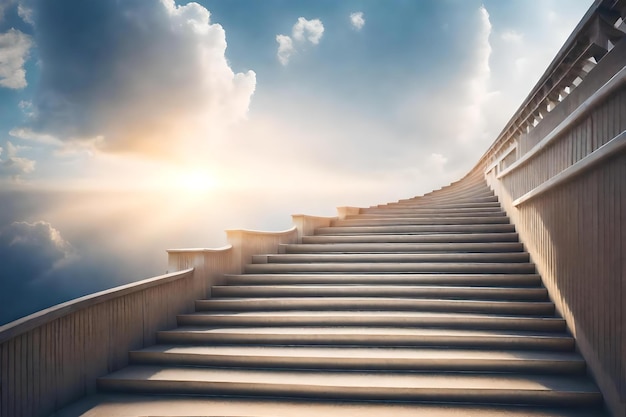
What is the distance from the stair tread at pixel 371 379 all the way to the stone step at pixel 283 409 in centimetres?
14

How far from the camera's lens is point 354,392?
10.4ft

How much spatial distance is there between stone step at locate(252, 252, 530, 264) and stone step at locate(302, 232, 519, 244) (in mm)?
524

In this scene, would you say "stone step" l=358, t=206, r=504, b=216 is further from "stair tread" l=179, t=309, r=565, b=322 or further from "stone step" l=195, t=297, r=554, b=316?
"stair tread" l=179, t=309, r=565, b=322

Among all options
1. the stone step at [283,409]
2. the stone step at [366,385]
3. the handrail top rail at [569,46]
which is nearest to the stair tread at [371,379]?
the stone step at [366,385]

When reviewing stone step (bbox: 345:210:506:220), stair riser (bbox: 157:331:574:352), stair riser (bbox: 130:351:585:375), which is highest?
stone step (bbox: 345:210:506:220)

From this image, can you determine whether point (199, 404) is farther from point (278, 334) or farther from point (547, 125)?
point (547, 125)

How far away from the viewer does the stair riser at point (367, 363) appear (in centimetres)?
336

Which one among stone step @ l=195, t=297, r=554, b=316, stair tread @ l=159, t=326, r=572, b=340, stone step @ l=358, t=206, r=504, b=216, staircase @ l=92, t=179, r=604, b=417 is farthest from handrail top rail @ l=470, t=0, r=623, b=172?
stair tread @ l=159, t=326, r=572, b=340

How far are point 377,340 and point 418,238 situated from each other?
2.74 metres

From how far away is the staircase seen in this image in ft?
10.2

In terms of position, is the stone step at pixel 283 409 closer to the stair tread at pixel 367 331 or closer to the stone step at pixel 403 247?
the stair tread at pixel 367 331

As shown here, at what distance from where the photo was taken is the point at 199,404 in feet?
10.4

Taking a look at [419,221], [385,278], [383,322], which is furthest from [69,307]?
[419,221]

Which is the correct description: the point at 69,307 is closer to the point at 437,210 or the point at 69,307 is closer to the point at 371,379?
the point at 371,379
